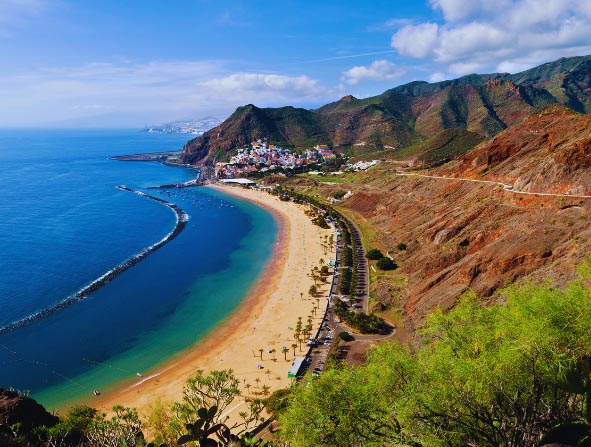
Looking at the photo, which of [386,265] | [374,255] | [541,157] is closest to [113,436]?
[386,265]

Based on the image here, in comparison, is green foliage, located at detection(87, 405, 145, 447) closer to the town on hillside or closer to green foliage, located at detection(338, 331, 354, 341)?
green foliage, located at detection(338, 331, 354, 341)

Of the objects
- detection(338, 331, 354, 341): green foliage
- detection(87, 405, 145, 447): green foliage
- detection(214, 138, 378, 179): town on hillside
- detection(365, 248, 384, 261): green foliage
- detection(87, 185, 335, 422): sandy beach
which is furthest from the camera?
detection(214, 138, 378, 179): town on hillside

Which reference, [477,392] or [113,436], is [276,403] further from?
[477,392]

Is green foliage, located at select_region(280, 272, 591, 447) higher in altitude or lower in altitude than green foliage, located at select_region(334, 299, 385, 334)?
higher

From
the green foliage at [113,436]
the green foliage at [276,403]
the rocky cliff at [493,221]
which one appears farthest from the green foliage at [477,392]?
the rocky cliff at [493,221]

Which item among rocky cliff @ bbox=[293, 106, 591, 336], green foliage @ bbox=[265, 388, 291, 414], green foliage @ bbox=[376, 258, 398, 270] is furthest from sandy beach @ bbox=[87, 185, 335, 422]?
rocky cliff @ bbox=[293, 106, 591, 336]

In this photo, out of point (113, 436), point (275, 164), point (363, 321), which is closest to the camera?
point (113, 436)

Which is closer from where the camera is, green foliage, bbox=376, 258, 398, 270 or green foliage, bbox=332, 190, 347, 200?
green foliage, bbox=376, 258, 398, 270
